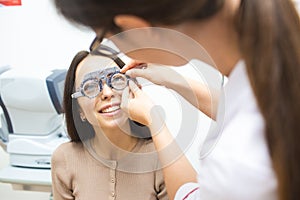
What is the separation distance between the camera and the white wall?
1.98m

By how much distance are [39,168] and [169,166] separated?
0.91 metres

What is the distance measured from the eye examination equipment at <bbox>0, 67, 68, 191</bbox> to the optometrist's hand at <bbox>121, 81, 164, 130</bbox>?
600mm

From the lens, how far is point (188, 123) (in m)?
1.40

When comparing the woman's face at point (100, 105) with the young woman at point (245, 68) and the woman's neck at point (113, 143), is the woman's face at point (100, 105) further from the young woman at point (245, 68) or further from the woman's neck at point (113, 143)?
the young woman at point (245, 68)

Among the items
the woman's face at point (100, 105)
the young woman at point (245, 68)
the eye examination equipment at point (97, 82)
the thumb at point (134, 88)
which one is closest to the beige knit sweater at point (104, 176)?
the woman's face at point (100, 105)

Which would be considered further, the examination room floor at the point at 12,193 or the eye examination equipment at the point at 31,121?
the examination room floor at the point at 12,193

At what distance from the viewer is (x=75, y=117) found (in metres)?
1.54

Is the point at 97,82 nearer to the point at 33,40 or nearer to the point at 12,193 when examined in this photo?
the point at 33,40

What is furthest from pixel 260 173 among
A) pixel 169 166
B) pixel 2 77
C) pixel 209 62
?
pixel 2 77

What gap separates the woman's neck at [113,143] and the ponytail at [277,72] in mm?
996

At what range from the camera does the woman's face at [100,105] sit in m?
1.38

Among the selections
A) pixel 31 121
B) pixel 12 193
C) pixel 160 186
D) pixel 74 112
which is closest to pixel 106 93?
pixel 74 112

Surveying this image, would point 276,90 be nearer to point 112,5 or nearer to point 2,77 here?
point 112,5

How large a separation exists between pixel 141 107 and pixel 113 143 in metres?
0.47
